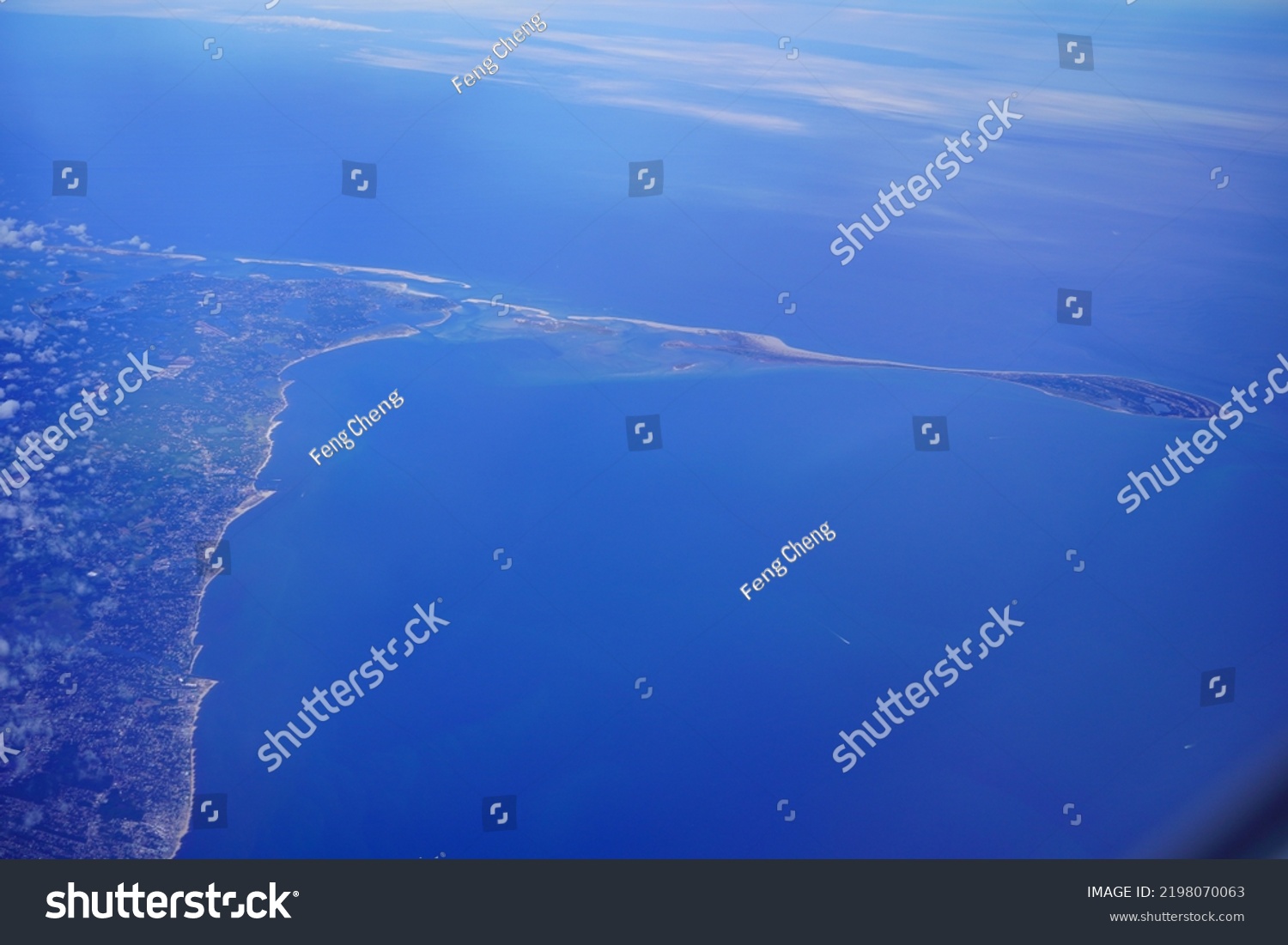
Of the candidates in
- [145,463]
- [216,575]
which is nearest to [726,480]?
[216,575]

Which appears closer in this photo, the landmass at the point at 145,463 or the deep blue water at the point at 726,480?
the landmass at the point at 145,463

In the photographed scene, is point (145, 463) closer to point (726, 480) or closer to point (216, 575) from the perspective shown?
point (216, 575)

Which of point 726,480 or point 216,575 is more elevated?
point 726,480

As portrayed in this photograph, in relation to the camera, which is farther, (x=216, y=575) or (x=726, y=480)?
(x=726, y=480)

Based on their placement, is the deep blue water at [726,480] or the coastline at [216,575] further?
the deep blue water at [726,480]

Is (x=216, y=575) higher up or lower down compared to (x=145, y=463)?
lower down

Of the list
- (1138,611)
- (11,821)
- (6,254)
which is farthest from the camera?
(1138,611)

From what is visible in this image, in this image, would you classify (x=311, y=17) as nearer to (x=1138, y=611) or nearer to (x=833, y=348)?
(x=833, y=348)

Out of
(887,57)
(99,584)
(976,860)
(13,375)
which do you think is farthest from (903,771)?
(13,375)

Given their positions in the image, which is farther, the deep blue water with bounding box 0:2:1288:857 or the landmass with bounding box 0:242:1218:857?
the deep blue water with bounding box 0:2:1288:857

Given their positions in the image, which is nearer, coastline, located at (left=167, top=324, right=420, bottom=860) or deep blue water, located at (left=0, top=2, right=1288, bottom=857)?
coastline, located at (left=167, top=324, right=420, bottom=860)

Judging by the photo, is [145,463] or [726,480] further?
[726,480]
